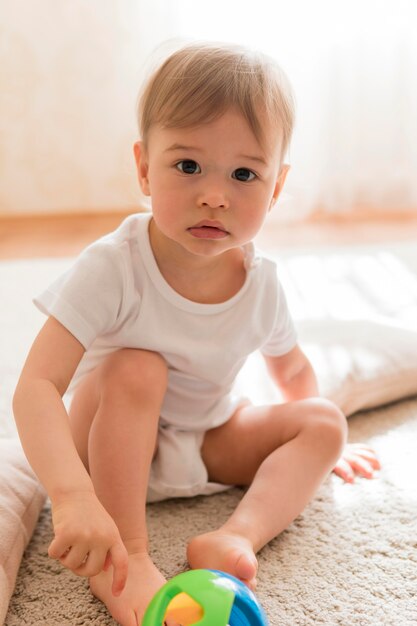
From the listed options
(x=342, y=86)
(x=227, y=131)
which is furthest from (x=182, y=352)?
(x=342, y=86)

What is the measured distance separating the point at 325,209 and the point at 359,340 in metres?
1.36

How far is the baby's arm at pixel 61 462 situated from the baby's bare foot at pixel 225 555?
13 cm

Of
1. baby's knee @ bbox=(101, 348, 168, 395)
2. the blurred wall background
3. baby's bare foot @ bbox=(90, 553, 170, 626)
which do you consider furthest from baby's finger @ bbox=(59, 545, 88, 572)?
the blurred wall background

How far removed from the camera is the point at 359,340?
1.25 meters

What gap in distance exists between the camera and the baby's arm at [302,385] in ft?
3.28

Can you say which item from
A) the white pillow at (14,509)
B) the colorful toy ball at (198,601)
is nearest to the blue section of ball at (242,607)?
the colorful toy ball at (198,601)

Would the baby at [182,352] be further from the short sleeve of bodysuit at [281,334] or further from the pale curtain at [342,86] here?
the pale curtain at [342,86]

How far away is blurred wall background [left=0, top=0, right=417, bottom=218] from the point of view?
2381mm

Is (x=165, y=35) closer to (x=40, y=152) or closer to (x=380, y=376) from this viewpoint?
(x=40, y=152)

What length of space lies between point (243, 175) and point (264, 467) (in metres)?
0.32

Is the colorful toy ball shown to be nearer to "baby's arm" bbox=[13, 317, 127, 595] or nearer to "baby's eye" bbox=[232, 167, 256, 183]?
"baby's arm" bbox=[13, 317, 127, 595]

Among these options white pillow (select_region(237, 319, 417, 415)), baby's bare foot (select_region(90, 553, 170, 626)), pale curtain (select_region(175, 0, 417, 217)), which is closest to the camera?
baby's bare foot (select_region(90, 553, 170, 626))

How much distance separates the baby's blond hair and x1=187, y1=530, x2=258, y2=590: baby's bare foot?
0.39m

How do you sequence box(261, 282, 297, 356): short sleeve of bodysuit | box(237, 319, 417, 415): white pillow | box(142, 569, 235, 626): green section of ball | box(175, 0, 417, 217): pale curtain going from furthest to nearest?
box(175, 0, 417, 217): pale curtain → box(237, 319, 417, 415): white pillow → box(261, 282, 297, 356): short sleeve of bodysuit → box(142, 569, 235, 626): green section of ball
